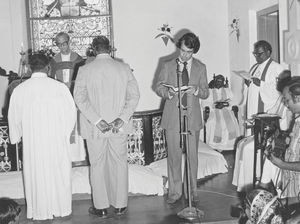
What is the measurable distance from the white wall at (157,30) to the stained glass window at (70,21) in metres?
0.29

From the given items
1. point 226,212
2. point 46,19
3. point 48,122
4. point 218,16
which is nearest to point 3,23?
point 46,19

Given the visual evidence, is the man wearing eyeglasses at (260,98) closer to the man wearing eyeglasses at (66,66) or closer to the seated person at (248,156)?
the seated person at (248,156)

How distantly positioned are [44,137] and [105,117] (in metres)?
0.66

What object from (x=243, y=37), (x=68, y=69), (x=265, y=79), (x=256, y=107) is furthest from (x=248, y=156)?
(x=243, y=37)

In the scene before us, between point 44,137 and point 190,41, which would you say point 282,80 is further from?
point 44,137

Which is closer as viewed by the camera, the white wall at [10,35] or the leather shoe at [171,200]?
the leather shoe at [171,200]

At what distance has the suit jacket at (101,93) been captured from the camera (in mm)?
5055

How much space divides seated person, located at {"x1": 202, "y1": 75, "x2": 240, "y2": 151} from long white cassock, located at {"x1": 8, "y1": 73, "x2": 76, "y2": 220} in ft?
13.0

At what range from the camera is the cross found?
20.7ft

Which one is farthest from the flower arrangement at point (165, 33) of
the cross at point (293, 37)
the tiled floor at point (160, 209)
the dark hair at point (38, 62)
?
the dark hair at point (38, 62)

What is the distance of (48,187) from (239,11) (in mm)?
5505

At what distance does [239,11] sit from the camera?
30.2 feet

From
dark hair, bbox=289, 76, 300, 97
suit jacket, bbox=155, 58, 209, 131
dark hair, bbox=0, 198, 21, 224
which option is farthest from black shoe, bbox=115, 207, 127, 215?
dark hair, bbox=0, 198, 21, 224

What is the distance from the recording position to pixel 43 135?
5133 millimetres
